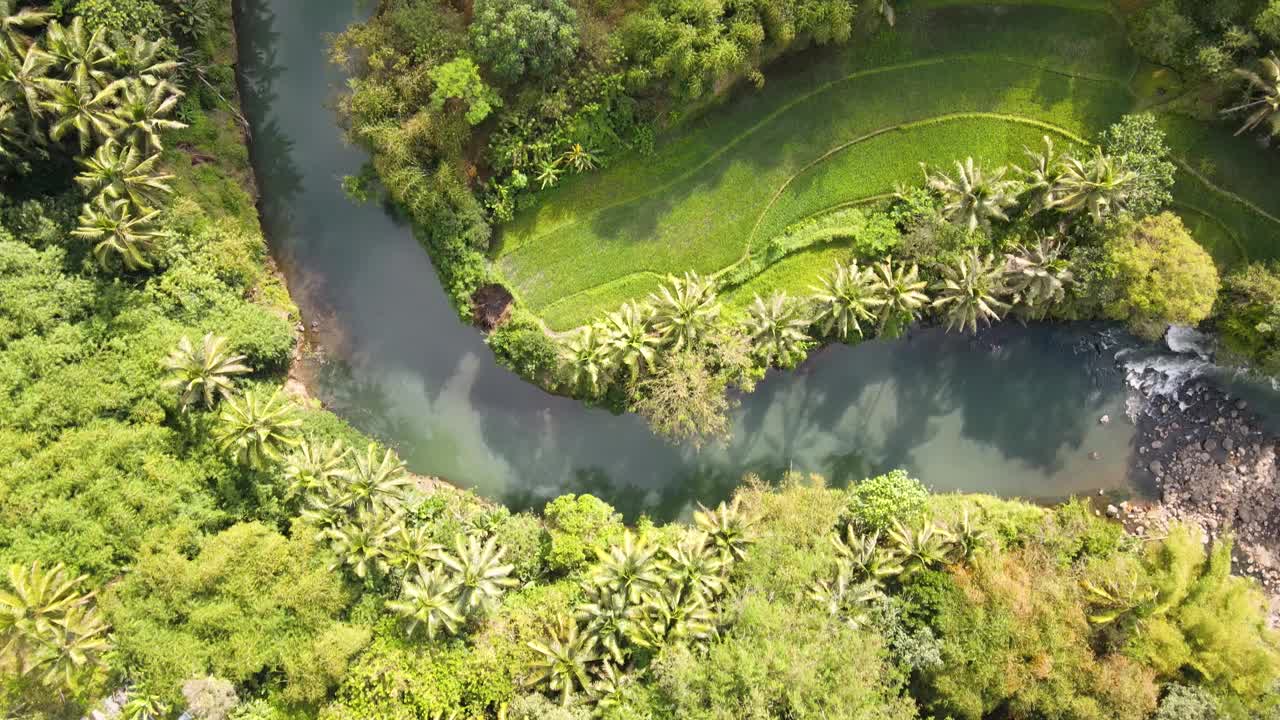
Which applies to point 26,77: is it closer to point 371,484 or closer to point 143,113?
point 143,113

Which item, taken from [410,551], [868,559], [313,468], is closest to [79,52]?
[313,468]

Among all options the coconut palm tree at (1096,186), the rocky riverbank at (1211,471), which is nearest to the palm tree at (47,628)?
the coconut palm tree at (1096,186)

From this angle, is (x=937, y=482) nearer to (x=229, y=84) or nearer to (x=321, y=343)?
(x=321, y=343)

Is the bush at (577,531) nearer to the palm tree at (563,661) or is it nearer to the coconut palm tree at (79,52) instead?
the palm tree at (563,661)

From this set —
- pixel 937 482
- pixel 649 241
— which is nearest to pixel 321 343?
pixel 649 241

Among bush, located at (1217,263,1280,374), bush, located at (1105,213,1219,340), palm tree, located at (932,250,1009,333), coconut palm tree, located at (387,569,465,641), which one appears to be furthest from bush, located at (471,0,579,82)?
bush, located at (1217,263,1280,374)

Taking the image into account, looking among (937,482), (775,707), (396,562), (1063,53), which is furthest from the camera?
(937,482)
